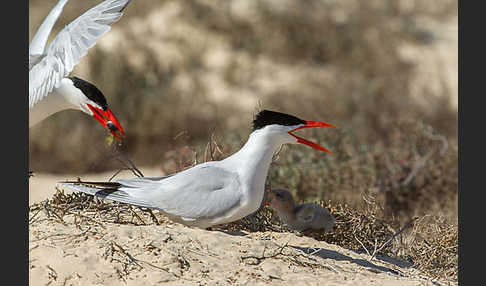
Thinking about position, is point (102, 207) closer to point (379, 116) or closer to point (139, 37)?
point (379, 116)

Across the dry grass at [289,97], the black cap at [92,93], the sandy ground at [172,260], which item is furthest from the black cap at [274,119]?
the dry grass at [289,97]

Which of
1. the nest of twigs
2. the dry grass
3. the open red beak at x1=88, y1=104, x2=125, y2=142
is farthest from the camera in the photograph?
the dry grass

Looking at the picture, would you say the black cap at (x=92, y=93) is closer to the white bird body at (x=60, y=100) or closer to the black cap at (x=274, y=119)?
the white bird body at (x=60, y=100)

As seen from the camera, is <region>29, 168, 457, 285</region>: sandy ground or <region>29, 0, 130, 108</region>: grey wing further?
<region>29, 0, 130, 108</region>: grey wing

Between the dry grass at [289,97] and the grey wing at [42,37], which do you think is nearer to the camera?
the grey wing at [42,37]

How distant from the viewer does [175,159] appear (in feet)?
23.7

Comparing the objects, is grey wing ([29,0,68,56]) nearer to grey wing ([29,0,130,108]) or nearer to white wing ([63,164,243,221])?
grey wing ([29,0,130,108])

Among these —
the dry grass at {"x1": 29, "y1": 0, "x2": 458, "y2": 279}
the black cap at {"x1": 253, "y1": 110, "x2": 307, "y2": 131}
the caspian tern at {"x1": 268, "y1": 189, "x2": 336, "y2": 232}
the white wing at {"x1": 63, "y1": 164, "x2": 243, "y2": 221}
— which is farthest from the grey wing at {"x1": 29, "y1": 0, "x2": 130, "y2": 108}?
the dry grass at {"x1": 29, "y1": 0, "x2": 458, "y2": 279}

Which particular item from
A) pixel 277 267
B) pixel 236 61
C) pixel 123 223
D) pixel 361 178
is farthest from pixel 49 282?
pixel 236 61

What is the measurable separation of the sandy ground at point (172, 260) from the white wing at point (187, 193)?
0.16 metres

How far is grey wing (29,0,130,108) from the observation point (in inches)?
175

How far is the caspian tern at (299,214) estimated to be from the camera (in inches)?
224

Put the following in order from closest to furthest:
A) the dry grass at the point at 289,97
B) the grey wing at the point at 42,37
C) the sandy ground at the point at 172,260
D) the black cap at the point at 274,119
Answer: the sandy ground at the point at 172,260
the black cap at the point at 274,119
the grey wing at the point at 42,37
the dry grass at the point at 289,97

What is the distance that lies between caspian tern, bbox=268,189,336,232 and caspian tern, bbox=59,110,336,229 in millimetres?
842
